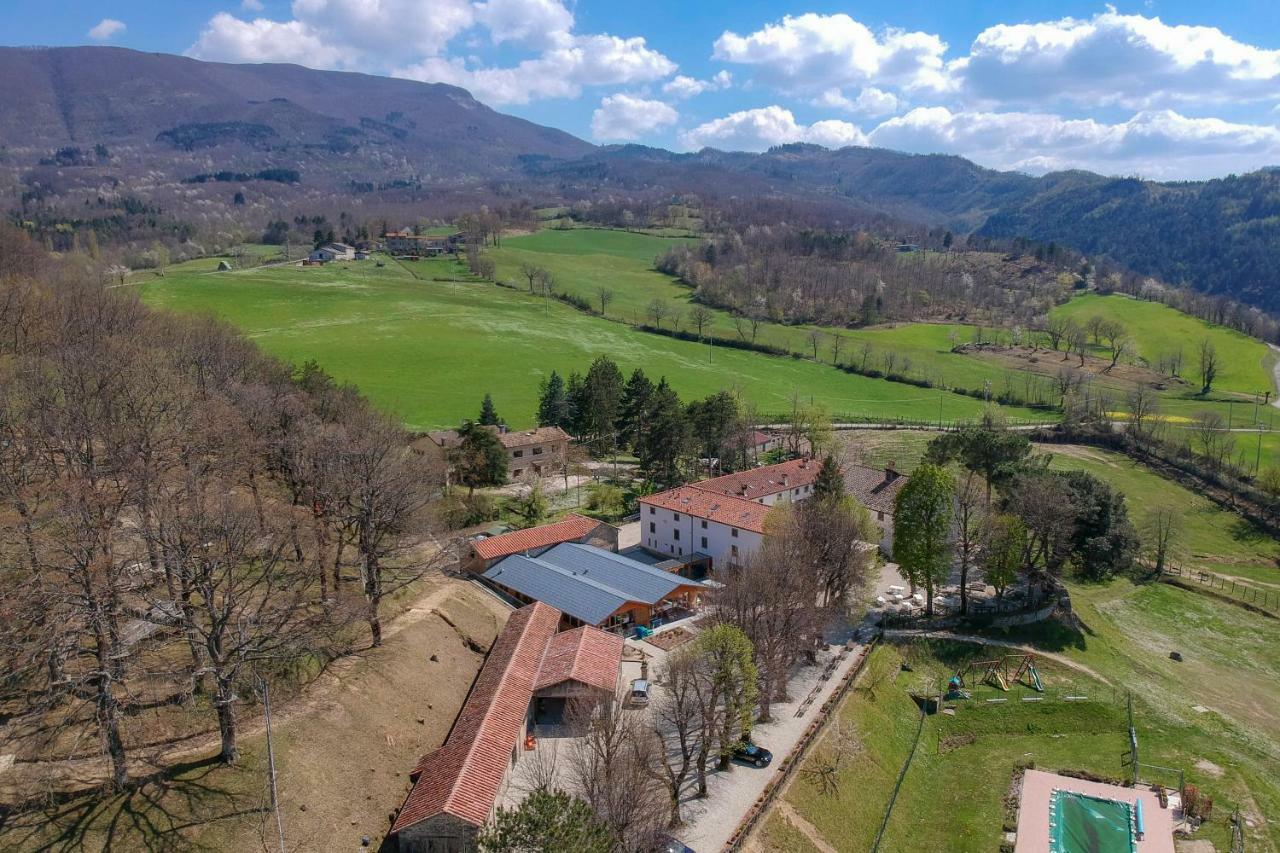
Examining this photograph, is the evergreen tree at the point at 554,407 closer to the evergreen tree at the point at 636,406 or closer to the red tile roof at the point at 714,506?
the evergreen tree at the point at 636,406

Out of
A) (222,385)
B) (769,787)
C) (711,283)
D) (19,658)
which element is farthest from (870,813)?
(711,283)

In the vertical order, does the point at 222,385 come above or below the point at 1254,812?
above

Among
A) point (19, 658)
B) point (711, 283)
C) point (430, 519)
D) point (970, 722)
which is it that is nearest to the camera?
point (19, 658)

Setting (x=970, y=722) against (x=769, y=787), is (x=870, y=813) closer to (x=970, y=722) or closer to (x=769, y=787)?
(x=769, y=787)

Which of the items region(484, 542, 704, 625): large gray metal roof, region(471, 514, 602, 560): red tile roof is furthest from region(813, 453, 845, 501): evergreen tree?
region(471, 514, 602, 560): red tile roof

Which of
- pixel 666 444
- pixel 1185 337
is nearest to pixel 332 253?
pixel 666 444

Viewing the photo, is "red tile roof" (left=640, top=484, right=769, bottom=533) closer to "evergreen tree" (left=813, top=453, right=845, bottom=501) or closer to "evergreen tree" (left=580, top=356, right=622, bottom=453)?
"evergreen tree" (left=813, top=453, right=845, bottom=501)

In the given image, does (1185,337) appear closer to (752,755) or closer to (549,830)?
(752,755)
